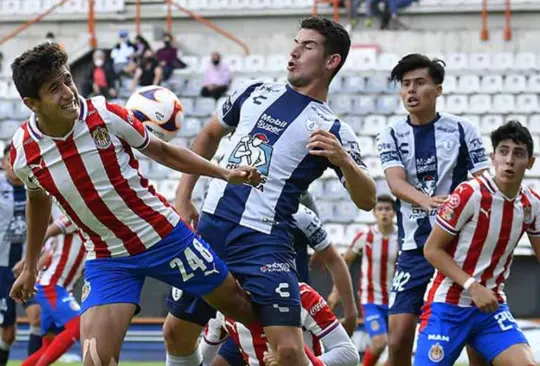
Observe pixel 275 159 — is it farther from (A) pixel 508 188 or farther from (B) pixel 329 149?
(A) pixel 508 188

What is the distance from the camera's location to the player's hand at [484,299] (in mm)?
6539

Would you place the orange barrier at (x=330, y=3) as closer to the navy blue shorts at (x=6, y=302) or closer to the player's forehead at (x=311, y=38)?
the navy blue shorts at (x=6, y=302)

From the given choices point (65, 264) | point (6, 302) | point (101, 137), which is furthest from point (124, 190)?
point (6, 302)

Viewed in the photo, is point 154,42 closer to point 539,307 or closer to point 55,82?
point 539,307

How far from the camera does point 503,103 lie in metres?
18.8

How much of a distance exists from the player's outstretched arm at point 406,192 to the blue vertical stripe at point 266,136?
1017 millimetres

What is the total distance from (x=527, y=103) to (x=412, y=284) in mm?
11580

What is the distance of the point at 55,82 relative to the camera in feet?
19.4

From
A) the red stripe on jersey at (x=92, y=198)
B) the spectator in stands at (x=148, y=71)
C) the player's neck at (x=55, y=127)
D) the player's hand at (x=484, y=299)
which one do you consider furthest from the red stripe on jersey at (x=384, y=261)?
the spectator in stands at (x=148, y=71)

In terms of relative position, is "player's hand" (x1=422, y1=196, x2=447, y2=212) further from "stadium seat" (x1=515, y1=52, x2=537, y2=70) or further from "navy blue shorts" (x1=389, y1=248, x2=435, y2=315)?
"stadium seat" (x1=515, y1=52, x2=537, y2=70)

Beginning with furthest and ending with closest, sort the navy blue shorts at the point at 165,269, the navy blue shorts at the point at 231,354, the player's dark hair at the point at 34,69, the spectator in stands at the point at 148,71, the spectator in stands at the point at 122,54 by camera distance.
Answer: the spectator in stands at the point at 122,54
the spectator in stands at the point at 148,71
the navy blue shorts at the point at 231,354
the navy blue shorts at the point at 165,269
the player's dark hair at the point at 34,69

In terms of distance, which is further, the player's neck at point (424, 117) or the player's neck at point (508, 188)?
the player's neck at point (424, 117)

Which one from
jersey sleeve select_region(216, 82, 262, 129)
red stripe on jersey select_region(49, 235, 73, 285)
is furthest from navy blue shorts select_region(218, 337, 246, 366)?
red stripe on jersey select_region(49, 235, 73, 285)

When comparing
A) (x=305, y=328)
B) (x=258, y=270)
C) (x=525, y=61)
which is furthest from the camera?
(x=525, y=61)
